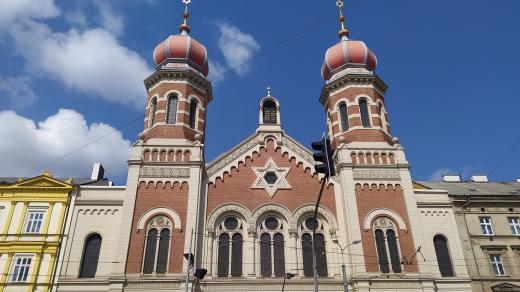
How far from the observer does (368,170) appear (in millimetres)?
28484

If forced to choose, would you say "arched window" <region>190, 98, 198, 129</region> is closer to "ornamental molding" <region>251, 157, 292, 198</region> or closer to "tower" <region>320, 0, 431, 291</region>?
"ornamental molding" <region>251, 157, 292, 198</region>

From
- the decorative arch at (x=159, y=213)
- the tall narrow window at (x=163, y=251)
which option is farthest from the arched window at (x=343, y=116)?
the tall narrow window at (x=163, y=251)

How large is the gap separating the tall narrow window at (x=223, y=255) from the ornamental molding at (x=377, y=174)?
8.98 meters

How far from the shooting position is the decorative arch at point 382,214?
26.4 m

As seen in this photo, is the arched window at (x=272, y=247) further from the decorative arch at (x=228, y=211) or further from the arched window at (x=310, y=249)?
the arched window at (x=310, y=249)

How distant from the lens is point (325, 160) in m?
13.3

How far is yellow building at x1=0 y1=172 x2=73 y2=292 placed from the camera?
80.2 ft

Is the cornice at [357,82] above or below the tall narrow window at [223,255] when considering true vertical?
above

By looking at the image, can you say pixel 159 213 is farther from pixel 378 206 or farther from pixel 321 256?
pixel 378 206

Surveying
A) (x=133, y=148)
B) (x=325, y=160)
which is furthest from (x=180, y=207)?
(x=325, y=160)

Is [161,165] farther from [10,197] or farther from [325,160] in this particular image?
[325,160]

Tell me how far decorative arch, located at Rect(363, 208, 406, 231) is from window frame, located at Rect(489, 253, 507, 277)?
6042mm

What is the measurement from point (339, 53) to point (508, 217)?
16.1 metres

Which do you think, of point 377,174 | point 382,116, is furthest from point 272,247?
point 382,116
